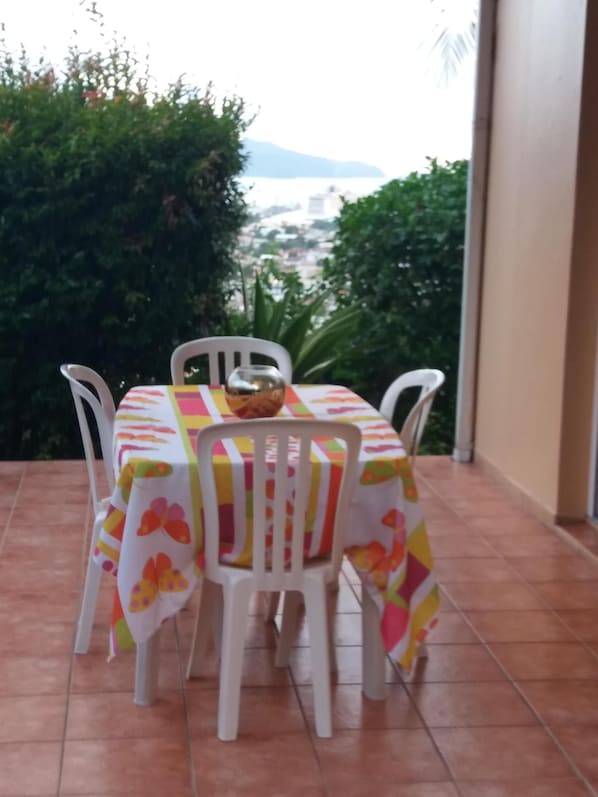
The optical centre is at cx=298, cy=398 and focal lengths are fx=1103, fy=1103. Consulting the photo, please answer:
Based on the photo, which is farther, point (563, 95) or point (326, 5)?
point (326, 5)

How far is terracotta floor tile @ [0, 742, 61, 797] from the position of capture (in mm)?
2736

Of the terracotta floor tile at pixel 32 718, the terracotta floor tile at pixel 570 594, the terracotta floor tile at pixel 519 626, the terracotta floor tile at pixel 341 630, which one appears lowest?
the terracotta floor tile at pixel 32 718

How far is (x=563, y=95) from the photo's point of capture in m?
4.87

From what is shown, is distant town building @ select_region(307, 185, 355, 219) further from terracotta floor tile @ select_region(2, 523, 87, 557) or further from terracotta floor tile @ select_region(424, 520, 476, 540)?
terracotta floor tile @ select_region(2, 523, 87, 557)

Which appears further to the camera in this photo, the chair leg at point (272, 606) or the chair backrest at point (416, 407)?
the chair leg at point (272, 606)

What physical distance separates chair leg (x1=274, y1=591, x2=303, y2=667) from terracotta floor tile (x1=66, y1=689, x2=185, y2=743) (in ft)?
1.16

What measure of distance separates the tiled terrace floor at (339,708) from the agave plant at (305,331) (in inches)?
84.8

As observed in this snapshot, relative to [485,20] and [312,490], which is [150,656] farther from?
[485,20]

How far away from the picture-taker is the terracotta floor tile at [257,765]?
2.78 m

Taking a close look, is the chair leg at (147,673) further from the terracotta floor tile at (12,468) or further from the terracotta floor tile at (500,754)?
the terracotta floor tile at (12,468)

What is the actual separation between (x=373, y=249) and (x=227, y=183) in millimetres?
1077

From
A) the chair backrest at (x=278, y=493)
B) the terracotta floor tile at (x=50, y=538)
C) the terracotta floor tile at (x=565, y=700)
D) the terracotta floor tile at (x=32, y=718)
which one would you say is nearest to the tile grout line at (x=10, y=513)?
the terracotta floor tile at (x=50, y=538)

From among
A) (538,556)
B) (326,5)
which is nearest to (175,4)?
(326,5)

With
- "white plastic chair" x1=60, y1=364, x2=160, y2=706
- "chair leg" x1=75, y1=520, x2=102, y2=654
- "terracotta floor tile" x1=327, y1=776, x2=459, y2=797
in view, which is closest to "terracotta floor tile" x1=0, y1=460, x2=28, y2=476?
"white plastic chair" x1=60, y1=364, x2=160, y2=706
